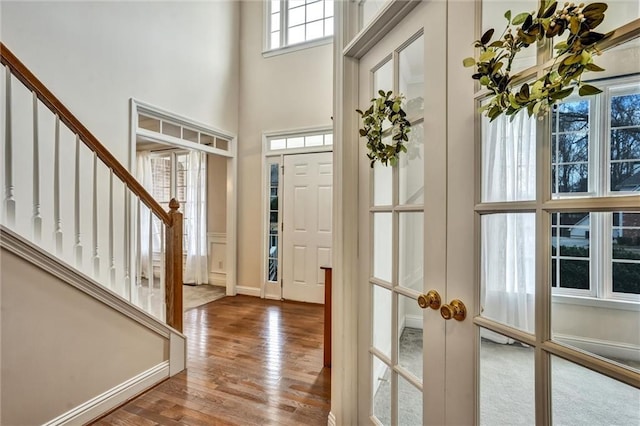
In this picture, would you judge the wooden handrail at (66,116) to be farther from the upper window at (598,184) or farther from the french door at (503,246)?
the upper window at (598,184)

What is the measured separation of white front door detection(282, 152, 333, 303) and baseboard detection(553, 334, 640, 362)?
140 inches

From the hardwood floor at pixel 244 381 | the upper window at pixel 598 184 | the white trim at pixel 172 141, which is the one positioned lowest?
the hardwood floor at pixel 244 381

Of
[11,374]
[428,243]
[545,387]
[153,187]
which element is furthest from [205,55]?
[545,387]

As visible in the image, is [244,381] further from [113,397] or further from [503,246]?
[503,246]

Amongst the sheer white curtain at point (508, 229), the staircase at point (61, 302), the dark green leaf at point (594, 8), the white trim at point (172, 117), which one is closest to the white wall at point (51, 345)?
the staircase at point (61, 302)

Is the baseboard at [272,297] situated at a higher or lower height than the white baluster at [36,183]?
lower

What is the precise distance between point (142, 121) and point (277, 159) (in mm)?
1805

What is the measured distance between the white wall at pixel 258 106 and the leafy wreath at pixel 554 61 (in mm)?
3667

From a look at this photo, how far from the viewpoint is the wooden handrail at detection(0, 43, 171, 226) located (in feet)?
5.18

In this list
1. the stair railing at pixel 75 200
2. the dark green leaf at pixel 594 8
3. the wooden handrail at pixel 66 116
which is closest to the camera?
the dark green leaf at pixel 594 8

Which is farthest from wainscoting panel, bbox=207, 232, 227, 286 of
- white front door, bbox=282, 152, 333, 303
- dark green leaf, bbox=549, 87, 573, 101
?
dark green leaf, bbox=549, 87, 573, 101

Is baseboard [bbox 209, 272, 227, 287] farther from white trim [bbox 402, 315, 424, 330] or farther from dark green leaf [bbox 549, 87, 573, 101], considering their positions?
dark green leaf [bbox 549, 87, 573, 101]

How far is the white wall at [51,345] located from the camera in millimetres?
1498

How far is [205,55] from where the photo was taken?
14.0 feet
